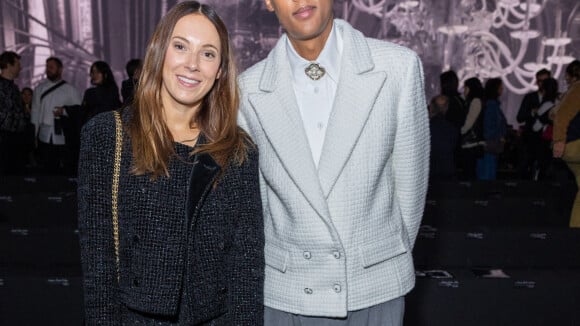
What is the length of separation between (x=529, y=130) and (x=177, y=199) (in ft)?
29.7

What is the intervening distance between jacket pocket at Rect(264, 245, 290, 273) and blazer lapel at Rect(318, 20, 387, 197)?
0.21 m

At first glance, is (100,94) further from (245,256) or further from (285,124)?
(245,256)

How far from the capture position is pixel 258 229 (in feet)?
6.89

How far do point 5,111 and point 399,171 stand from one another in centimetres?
679

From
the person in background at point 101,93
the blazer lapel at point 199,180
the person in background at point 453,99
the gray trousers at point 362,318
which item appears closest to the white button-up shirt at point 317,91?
the blazer lapel at point 199,180

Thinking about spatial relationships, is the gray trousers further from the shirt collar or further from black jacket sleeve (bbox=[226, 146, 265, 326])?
the shirt collar

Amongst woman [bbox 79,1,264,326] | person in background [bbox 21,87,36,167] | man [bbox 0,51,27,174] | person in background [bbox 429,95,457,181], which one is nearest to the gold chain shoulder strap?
woman [bbox 79,1,264,326]

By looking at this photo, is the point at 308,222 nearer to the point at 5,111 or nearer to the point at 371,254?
the point at 371,254

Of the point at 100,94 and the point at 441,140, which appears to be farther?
the point at 100,94

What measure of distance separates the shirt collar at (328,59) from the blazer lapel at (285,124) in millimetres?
22

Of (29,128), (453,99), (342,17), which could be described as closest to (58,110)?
(29,128)

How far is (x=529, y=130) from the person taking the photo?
410 inches

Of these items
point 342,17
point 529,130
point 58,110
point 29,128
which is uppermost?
point 342,17

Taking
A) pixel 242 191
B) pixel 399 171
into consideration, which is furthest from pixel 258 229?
pixel 399 171
